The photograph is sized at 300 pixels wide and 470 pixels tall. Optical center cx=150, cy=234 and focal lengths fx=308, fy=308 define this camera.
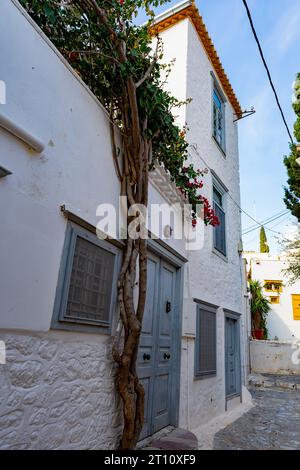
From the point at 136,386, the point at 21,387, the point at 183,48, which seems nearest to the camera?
the point at 21,387

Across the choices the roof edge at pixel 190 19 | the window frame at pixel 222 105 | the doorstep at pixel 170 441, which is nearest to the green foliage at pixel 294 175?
the window frame at pixel 222 105

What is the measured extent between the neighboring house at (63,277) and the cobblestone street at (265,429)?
0.63 m

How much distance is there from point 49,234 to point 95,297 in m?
0.78

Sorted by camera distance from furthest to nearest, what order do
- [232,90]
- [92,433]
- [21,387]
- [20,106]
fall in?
[232,90], [92,433], [20,106], [21,387]

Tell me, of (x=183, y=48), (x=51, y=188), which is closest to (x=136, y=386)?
(x=51, y=188)

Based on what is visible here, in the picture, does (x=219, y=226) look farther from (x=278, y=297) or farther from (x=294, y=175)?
(x=278, y=297)

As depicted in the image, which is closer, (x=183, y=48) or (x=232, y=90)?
(x=183, y=48)

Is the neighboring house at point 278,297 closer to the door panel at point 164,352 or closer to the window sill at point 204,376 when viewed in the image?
the window sill at point 204,376

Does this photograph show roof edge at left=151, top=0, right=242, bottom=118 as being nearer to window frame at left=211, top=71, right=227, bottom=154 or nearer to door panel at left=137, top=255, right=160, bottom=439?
window frame at left=211, top=71, right=227, bottom=154

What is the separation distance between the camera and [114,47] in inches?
132

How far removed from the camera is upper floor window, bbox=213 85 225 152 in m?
7.41

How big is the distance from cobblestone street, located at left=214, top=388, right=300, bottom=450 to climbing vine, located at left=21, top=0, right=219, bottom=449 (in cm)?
208
